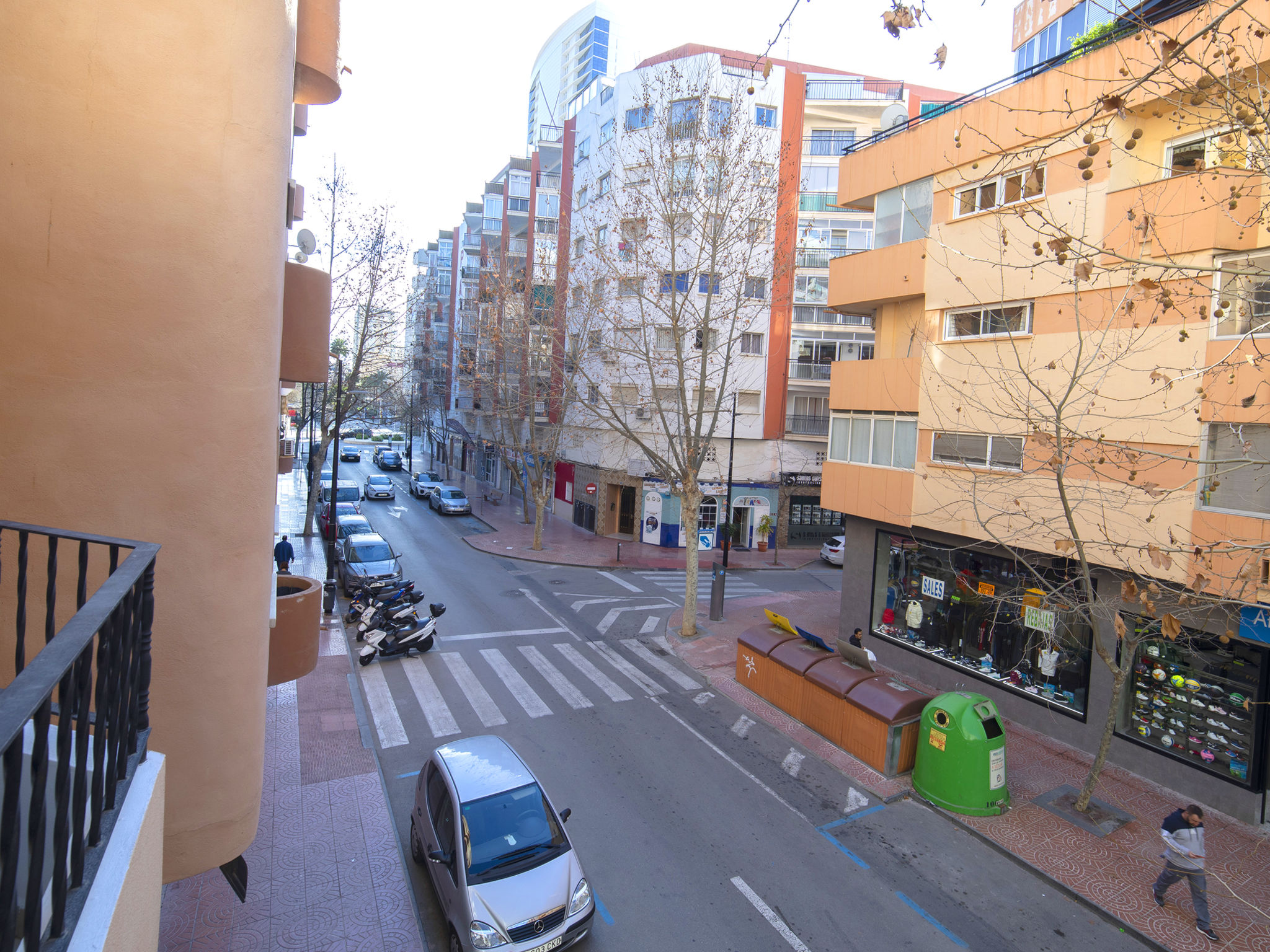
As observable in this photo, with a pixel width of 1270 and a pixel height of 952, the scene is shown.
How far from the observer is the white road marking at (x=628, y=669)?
14.4 meters

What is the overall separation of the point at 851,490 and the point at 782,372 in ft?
50.4

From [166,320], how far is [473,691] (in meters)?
10.5

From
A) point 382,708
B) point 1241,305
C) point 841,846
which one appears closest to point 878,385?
point 1241,305

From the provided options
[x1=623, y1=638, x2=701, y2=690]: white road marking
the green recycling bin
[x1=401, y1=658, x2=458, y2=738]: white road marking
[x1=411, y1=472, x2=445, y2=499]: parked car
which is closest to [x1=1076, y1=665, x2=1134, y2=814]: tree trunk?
the green recycling bin

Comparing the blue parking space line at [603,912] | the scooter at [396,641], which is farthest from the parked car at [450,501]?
the blue parking space line at [603,912]

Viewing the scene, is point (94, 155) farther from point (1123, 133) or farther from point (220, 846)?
point (1123, 133)

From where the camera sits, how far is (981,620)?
14016 mm

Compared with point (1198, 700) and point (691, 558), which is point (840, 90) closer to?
point (691, 558)

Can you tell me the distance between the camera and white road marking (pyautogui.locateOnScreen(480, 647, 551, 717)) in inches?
515

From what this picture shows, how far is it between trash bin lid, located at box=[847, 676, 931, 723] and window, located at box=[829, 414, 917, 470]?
516 cm

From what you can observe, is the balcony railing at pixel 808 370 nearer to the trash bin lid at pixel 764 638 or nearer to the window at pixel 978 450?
the window at pixel 978 450

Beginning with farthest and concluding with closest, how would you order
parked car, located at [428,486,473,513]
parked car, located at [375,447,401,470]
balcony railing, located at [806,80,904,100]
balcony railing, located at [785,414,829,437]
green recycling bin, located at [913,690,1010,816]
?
parked car, located at [375,447,401,470] → parked car, located at [428,486,473,513] → balcony railing, located at [806,80,904,100] → balcony railing, located at [785,414,829,437] → green recycling bin, located at [913,690,1010,816]

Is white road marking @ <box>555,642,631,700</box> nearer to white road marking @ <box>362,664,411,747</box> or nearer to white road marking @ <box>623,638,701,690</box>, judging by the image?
white road marking @ <box>623,638,701,690</box>

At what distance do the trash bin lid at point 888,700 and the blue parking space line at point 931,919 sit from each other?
3.01 metres
